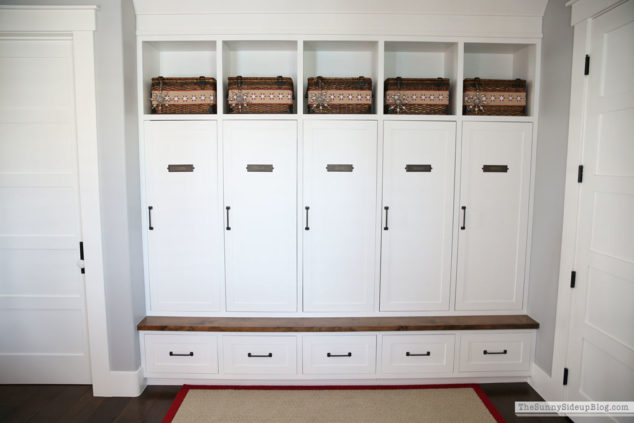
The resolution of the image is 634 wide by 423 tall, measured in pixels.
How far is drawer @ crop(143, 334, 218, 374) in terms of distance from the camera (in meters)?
2.50

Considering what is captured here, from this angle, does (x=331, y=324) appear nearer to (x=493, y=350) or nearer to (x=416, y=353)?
(x=416, y=353)

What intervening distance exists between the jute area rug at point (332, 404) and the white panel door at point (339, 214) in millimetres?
567

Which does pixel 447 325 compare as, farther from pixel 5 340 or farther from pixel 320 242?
pixel 5 340

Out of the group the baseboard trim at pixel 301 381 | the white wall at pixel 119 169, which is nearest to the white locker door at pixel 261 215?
the baseboard trim at pixel 301 381

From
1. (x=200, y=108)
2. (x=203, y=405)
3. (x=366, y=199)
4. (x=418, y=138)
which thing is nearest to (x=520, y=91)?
(x=418, y=138)

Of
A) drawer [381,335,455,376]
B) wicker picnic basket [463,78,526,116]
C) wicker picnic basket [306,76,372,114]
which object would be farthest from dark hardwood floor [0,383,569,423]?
wicker picnic basket [306,76,372,114]

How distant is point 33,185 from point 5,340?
43.4 inches

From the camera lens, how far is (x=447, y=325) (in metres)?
2.46

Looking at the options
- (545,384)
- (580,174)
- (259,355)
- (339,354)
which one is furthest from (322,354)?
(580,174)

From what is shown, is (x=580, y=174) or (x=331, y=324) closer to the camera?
(x=580, y=174)

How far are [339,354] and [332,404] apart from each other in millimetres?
308

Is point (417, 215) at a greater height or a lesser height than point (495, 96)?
lesser

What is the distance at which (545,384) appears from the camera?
2.41 metres

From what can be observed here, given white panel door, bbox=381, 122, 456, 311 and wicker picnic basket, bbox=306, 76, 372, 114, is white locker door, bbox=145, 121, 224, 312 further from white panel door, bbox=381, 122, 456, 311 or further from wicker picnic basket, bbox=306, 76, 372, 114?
white panel door, bbox=381, 122, 456, 311
